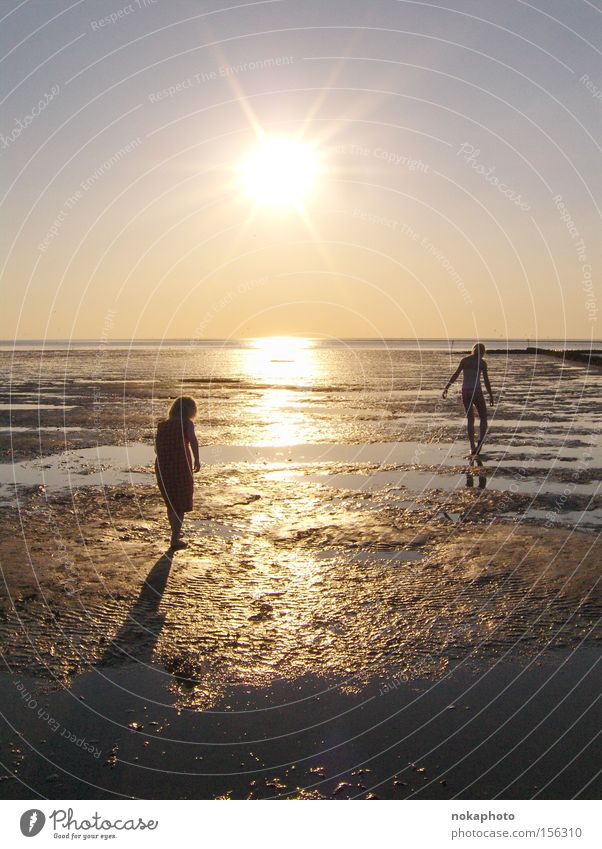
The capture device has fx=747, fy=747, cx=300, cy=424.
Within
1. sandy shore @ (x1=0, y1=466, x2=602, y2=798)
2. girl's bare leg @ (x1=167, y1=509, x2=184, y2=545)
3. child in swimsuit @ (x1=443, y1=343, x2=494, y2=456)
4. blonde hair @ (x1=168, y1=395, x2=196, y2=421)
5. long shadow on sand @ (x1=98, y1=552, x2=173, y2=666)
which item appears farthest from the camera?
child in swimsuit @ (x1=443, y1=343, x2=494, y2=456)

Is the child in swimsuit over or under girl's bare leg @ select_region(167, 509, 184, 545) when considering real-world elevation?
over

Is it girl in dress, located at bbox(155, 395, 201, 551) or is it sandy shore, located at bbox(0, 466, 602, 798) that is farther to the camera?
girl in dress, located at bbox(155, 395, 201, 551)

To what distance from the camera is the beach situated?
4867 mm

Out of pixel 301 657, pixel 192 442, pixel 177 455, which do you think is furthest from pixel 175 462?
pixel 301 657

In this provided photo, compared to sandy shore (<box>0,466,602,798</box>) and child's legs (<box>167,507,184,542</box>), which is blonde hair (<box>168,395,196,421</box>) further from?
sandy shore (<box>0,466,602,798</box>)

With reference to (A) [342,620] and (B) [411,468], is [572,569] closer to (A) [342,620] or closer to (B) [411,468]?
(A) [342,620]

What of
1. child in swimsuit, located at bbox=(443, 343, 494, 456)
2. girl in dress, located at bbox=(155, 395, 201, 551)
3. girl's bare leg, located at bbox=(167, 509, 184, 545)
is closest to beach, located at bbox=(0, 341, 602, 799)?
girl's bare leg, located at bbox=(167, 509, 184, 545)

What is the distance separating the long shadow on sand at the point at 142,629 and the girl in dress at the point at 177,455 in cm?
176

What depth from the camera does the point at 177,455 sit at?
1042cm

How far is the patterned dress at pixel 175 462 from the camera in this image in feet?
33.9

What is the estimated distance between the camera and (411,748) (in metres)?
5.06

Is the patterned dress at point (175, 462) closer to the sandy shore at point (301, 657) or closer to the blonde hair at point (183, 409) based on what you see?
the blonde hair at point (183, 409)

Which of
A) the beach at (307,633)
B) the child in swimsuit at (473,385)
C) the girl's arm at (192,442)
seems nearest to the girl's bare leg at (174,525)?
the beach at (307,633)
